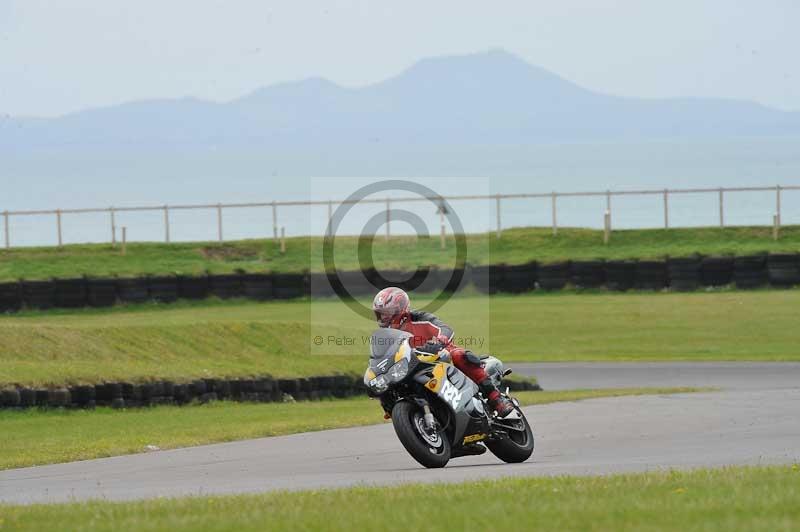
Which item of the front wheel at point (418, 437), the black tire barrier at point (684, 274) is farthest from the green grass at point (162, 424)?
the black tire barrier at point (684, 274)

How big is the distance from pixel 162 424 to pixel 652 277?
73.0ft

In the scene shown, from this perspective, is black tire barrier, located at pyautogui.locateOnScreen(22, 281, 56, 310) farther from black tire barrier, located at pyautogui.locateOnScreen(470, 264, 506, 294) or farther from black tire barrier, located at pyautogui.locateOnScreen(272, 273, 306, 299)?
black tire barrier, located at pyautogui.locateOnScreen(470, 264, 506, 294)

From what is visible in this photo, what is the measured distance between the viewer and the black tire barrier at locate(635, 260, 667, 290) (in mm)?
37625

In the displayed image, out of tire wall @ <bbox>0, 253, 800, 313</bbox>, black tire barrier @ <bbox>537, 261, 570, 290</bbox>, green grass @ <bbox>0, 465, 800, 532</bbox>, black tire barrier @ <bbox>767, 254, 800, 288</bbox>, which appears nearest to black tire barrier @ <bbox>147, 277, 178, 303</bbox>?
tire wall @ <bbox>0, 253, 800, 313</bbox>

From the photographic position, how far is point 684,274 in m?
37.6

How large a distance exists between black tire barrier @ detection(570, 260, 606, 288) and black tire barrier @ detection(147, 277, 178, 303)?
10.5 metres

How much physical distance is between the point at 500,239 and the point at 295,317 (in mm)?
12533

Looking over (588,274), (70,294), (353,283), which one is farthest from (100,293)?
(588,274)

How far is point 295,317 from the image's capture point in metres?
35.2

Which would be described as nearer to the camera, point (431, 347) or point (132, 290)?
point (431, 347)

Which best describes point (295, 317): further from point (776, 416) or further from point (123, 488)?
point (123, 488)

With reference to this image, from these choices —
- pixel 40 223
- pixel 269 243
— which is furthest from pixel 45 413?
pixel 40 223

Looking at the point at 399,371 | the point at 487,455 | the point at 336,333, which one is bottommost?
the point at 487,455

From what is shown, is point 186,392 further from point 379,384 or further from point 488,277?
point 488,277
